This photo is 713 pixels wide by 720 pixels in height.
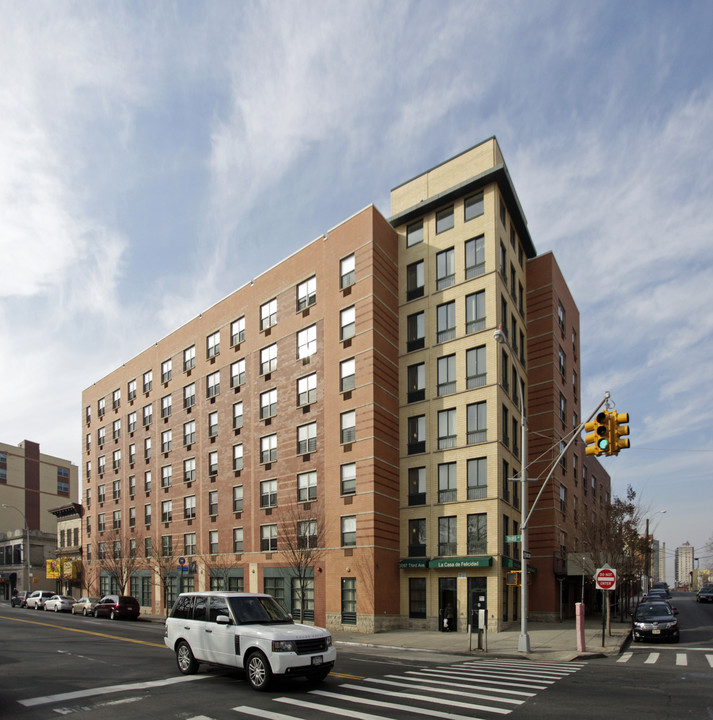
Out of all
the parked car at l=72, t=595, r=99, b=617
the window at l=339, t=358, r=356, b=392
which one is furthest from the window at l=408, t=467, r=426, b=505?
the parked car at l=72, t=595, r=99, b=617

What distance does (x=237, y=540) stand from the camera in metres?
44.4

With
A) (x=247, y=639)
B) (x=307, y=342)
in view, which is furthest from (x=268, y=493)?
(x=247, y=639)

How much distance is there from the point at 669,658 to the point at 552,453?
22133 millimetres

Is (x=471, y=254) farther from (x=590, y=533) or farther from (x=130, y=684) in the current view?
(x=130, y=684)

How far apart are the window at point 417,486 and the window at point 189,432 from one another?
66.8 feet

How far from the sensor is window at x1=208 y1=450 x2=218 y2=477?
4766 cm

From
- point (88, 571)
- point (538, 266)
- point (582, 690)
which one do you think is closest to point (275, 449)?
A: point (538, 266)

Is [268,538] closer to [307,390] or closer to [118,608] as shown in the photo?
[307,390]

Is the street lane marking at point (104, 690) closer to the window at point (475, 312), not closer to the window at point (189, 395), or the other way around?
the window at point (475, 312)

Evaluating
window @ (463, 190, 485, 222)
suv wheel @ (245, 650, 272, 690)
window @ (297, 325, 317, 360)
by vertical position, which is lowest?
suv wheel @ (245, 650, 272, 690)

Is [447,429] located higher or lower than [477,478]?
higher

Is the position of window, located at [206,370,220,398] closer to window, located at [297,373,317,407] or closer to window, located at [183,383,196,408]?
window, located at [183,383,196,408]

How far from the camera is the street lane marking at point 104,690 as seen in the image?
12.5 m

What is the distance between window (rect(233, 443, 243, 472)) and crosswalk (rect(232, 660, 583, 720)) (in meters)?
29.5
